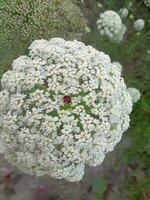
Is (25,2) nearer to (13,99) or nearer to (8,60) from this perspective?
(8,60)

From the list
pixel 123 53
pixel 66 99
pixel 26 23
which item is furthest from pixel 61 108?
pixel 123 53

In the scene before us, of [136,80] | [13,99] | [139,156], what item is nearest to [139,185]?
[139,156]

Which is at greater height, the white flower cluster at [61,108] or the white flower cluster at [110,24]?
the white flower cluster at [110,24]

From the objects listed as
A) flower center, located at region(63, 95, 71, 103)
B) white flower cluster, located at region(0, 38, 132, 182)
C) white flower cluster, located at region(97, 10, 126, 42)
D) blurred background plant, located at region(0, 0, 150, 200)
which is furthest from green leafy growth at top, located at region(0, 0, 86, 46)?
flower center, located at region(63, 95, 71, 103)

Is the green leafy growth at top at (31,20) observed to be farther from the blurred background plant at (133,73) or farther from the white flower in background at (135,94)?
the white flower in background at (135,94)

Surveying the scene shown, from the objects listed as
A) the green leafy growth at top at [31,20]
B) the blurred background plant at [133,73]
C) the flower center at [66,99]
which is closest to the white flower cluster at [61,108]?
the flower center at [66,99]

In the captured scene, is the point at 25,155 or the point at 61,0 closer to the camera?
the point at 25,155

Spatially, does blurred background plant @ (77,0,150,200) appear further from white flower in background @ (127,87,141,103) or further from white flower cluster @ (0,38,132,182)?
white flower cluster @ (0,38,132,182)

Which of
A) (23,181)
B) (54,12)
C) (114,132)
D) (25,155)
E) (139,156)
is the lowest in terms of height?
(23,181)
